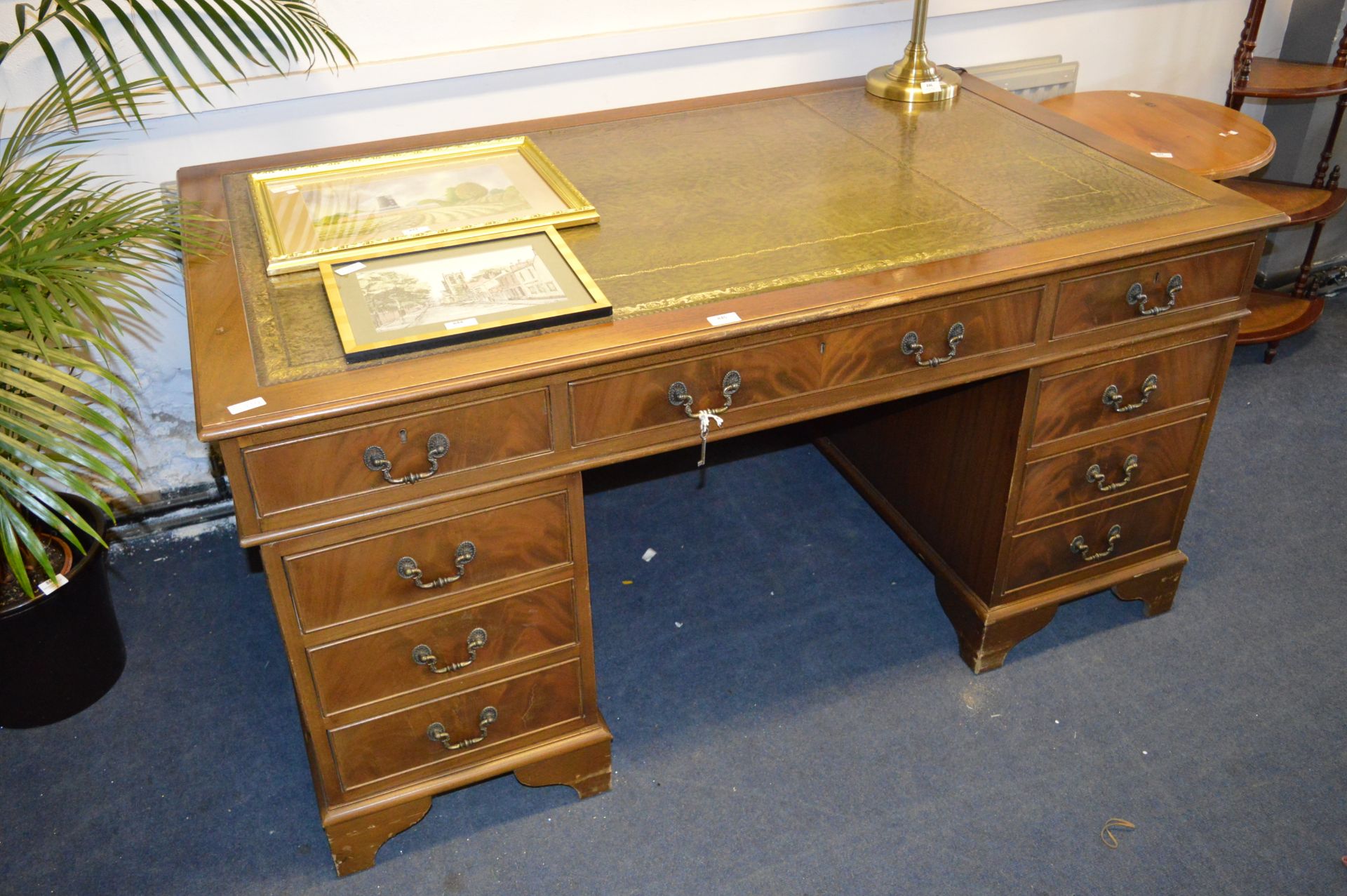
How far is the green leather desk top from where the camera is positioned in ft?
5.84

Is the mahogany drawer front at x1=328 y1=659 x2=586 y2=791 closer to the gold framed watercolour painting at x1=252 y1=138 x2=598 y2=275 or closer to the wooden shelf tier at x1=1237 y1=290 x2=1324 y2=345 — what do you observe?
the gold framed watercolour painting at x1=252 y1=138 x2=598 y2=275

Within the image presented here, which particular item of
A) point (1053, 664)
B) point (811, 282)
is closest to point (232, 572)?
point (811, 282)

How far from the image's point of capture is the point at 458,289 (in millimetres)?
1755

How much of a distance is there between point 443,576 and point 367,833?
0.55 metres

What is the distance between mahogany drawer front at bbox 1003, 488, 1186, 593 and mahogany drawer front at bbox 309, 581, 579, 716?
976mm

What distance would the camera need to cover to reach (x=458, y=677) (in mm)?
1899

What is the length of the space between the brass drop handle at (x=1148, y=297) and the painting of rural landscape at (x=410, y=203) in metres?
1.11

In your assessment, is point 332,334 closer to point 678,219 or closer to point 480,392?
point 480,392

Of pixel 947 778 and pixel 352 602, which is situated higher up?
pixel 352 602

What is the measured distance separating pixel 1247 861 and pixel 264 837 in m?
1.81

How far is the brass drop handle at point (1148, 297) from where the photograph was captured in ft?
6.57

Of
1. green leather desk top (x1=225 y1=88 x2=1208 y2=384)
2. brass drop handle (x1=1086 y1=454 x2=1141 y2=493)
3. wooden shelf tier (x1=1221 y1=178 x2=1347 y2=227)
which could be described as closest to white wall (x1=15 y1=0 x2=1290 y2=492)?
green leather desk top (x1=225 y1=88 x2=1208 y2=384)

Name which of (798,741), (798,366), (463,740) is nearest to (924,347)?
(798,366)

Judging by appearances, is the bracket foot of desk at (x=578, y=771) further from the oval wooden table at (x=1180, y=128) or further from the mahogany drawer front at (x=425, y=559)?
the oval wooden table at (x=1180, y=128)
